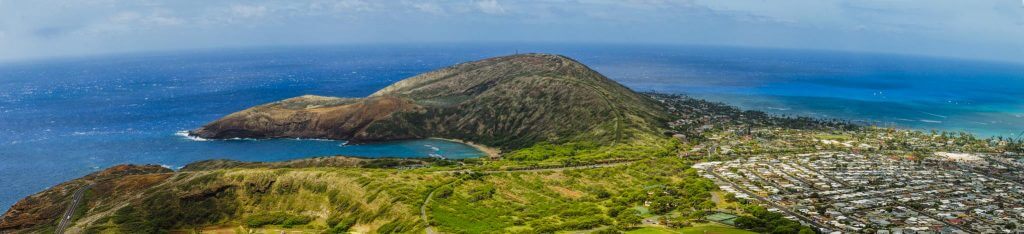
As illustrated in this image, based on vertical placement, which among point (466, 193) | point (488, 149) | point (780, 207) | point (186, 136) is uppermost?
point (780, 207)

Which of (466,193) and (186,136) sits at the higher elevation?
(466,193)

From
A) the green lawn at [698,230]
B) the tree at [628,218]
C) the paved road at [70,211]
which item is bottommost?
the paved road at [70,211]

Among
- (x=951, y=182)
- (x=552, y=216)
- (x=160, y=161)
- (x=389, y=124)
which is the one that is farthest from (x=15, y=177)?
(x=951, y=182)

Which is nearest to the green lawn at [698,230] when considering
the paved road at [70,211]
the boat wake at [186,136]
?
the paved road at [70,211]

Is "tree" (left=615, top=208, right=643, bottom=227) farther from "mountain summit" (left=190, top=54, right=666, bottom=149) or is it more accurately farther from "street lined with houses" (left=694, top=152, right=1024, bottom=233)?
"mountain summit" (left=190, top=54, right=666, bottom=149)

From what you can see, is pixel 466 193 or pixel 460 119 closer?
pixel 466 193

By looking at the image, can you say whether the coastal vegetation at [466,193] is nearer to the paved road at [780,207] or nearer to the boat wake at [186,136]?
the paved road at [780,207]

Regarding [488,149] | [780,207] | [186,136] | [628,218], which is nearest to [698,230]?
[628,218]

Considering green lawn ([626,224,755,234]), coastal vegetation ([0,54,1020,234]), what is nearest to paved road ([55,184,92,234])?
coastal vegetation ([0,54,1020,234])

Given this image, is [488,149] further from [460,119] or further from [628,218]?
[628,218]

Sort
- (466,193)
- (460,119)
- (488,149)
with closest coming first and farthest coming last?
(466,193) < (488,149) < (460,119)
